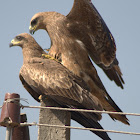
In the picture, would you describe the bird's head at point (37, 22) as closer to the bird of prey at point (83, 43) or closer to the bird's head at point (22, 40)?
the bird of prey at point (83, 43)

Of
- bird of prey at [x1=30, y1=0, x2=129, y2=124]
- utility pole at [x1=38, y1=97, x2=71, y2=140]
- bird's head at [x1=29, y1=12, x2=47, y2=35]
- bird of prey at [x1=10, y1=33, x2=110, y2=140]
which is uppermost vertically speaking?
bird's head at [x1=29, y1=12, x2=47, y2=35]

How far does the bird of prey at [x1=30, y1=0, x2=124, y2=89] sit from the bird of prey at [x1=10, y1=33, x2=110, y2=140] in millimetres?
1040

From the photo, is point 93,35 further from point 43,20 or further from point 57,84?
point 57,84

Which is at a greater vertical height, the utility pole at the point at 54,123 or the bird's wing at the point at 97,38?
the bird's wing at the point at 97,38

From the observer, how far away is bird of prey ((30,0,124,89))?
24.0 ft

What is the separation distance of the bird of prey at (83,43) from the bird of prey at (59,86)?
0.52 metres

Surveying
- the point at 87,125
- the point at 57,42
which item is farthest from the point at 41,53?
the point at 87,125

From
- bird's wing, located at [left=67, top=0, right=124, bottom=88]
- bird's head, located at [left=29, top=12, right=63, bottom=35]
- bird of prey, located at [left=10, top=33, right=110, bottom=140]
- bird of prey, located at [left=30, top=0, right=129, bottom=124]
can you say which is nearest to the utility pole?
bird of prey, located at [left=10, top=33, right=110, bottom=140]

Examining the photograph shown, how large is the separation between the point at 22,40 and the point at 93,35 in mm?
1664

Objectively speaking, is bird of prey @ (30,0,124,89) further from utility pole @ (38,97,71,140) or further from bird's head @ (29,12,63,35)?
utility pole @ (38,97,71,140)

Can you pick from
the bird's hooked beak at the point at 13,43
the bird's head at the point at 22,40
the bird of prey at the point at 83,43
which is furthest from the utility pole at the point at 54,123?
the bird's hooked beak at the point at 13,43

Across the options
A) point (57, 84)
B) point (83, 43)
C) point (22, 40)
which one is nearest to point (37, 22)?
point (22, 40)

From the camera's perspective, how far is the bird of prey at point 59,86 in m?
5.71

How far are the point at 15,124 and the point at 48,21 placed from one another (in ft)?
12.0
